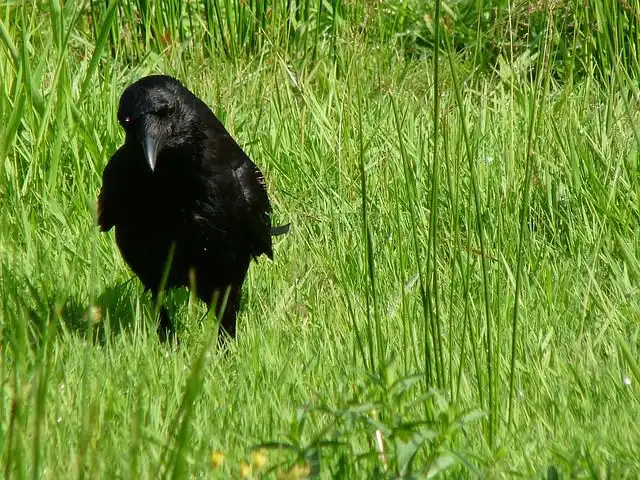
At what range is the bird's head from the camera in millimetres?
3426

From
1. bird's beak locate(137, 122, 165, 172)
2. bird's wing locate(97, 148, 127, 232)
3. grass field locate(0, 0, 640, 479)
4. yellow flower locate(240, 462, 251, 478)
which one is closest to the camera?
yellow flower locate(240, 462, 251, 478)

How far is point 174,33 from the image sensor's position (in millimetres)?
5484

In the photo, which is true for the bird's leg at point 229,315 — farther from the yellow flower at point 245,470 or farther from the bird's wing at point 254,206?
the yellow flower at point 245,470

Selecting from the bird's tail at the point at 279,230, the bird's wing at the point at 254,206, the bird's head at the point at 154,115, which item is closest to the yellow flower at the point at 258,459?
the bird's head at the point at 154,115

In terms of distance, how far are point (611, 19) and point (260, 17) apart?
5.98 ft

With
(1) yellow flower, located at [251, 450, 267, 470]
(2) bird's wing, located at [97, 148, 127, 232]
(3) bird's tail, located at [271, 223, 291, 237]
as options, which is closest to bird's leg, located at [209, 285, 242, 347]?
(3) bird's tail, located at [271, 223, 291, 237]

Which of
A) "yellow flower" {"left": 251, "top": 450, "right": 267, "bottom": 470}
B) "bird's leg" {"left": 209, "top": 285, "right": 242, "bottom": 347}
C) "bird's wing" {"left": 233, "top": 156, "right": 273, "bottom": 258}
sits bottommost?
"bird's leg" {"left": 209, "top": 285, "right": 242, "bottom": 347}

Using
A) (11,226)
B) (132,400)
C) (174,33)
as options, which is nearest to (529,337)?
(132,400)

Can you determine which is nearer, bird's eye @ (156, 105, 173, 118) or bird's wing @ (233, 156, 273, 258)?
bird's eye @ (156, 105, 173, 118)

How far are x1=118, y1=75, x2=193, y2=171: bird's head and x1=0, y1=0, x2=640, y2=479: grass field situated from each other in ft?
1.04

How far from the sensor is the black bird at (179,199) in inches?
138

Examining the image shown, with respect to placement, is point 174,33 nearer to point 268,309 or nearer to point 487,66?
point 487,66

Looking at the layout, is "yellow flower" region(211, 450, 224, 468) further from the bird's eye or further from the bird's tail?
the bird's tail

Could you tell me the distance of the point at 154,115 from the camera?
3.45 m
